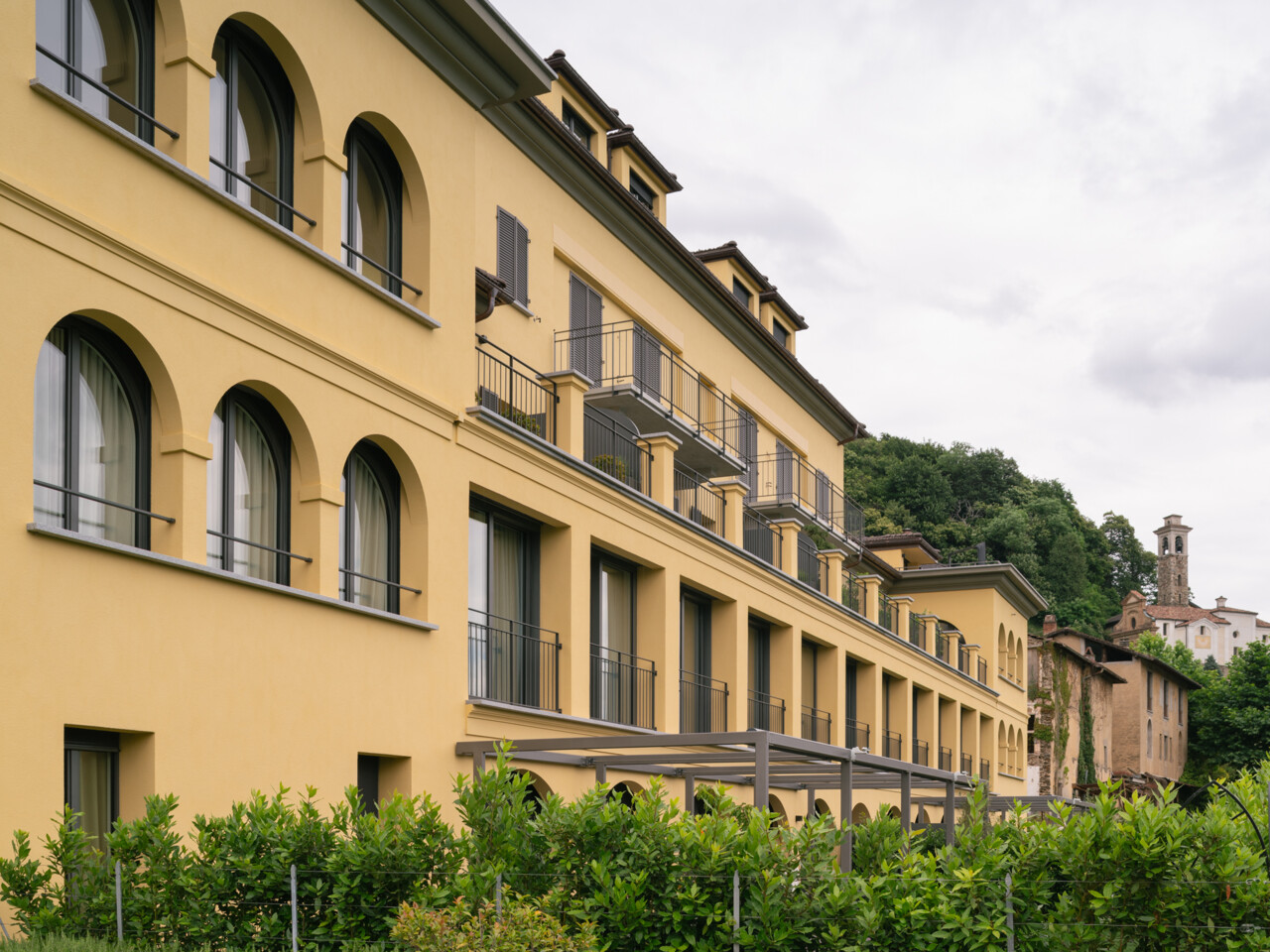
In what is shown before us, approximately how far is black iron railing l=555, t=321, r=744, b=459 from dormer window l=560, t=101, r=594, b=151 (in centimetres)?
400

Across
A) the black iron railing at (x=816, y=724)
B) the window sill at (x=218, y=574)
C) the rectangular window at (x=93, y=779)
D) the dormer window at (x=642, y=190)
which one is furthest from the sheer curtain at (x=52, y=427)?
the black iron railing at (x=816, y=724)

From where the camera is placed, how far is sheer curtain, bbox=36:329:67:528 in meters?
11.9

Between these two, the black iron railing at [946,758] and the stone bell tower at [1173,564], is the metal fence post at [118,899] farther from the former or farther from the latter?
the stone bell tower at [1173,564]

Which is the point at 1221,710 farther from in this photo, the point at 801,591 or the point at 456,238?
the point at 456,238

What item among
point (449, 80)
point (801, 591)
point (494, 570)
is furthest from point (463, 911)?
point (801, 591)

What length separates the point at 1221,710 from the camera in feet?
274

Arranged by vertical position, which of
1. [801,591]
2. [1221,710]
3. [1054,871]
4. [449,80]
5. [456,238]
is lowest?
[1221,710]

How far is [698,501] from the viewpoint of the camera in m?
26.5

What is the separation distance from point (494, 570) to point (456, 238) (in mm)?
4527

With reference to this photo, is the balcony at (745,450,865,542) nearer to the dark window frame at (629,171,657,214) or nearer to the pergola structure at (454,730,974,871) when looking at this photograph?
the dark window frame at (629,171,657,214)

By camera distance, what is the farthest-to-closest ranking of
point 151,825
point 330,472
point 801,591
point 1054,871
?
point 801,591 < point 330,472 < point 151,825 < point 1054,871

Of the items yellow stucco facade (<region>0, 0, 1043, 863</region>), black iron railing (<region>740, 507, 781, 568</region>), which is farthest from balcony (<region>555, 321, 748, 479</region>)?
black iron railing (<region>740, 507, 781, 568</region>)

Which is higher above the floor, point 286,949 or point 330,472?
point 330,472

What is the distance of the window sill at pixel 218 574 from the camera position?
11.4 metres
